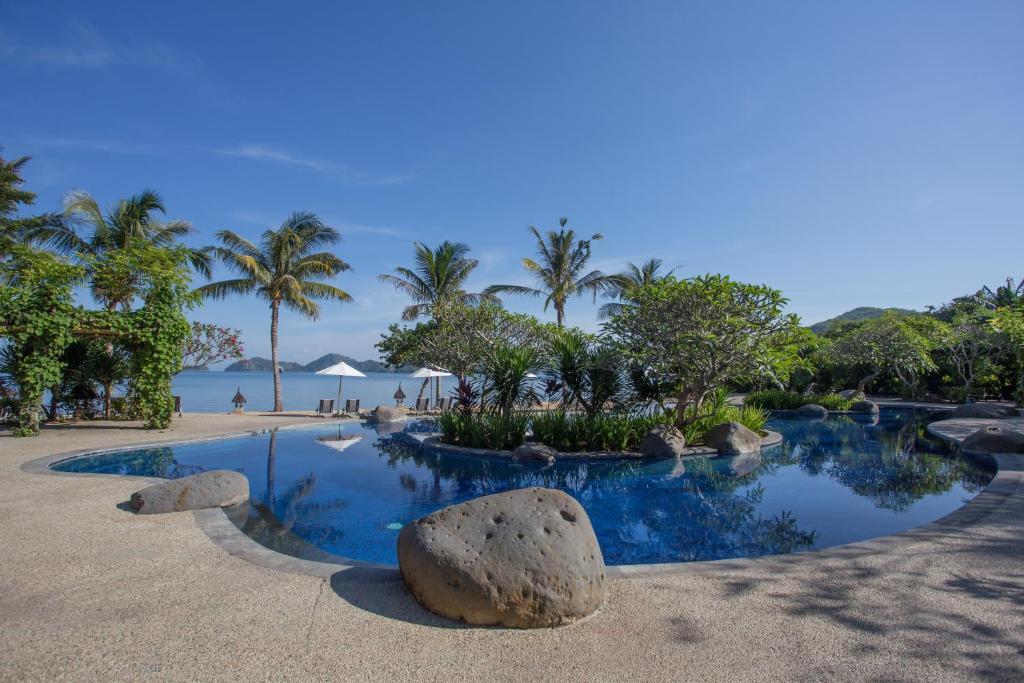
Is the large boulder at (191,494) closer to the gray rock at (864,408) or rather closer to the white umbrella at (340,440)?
the white umbrella at (340,440)

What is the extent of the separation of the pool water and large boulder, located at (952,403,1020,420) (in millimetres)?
6782

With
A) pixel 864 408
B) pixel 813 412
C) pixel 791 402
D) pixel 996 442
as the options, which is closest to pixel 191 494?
pixel 996 442

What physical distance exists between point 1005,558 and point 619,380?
9.04 m

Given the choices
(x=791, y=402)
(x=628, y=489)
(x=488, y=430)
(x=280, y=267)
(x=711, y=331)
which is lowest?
(x=628, y=489)

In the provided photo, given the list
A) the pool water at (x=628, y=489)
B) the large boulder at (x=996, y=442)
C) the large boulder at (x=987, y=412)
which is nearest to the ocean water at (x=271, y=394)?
the pool water at (x=628, y=489)

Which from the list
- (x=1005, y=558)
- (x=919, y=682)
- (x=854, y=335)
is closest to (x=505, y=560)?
(x=919, y=682)

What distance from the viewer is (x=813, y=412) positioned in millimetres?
20734

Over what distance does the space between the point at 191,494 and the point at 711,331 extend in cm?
1034

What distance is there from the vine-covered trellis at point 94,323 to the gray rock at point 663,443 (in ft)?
42.1

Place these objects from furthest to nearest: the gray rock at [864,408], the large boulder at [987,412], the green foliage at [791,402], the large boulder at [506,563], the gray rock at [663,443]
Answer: the green foliage at [791,402]
the gray rock at [864,408]
the large boulder at [987,412]
the gray rock at [663,443]
the large boulder at [506,563]

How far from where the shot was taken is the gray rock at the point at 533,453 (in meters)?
11.3

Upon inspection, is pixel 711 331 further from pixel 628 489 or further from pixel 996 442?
pixel 996 442

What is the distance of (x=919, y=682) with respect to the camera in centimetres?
268

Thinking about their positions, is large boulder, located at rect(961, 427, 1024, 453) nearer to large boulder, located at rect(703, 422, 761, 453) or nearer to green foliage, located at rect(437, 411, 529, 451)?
large boulder, located at rect(703, 422, 761, 453)
